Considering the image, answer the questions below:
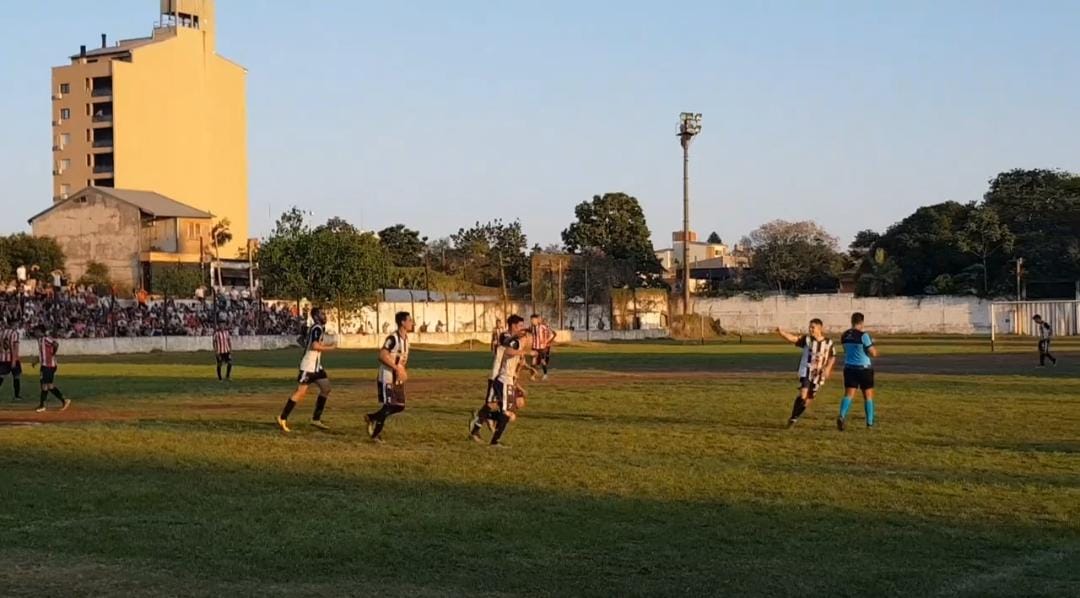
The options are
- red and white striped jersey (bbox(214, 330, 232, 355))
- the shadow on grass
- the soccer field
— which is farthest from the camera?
red and white striped jersey (bbox(214, 330, 232, 355))

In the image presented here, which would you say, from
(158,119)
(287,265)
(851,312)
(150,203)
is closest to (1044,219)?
(851,312)

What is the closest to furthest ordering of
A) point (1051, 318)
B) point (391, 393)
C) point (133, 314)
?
point (391, 393) → point (133, 314) → point (1051, 318)

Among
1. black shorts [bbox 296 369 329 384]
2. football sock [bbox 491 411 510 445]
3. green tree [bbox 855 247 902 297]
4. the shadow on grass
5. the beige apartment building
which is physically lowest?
the shadow on grass

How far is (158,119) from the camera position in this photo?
105125 mm

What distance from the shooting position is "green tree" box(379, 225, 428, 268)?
121062 millimetres

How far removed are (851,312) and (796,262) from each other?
1900cm

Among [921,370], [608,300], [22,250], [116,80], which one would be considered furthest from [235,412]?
[116,80]

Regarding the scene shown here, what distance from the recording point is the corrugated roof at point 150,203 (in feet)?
303

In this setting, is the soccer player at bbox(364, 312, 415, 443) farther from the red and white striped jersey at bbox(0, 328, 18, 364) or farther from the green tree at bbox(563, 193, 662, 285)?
the green tree at bbox(563, 193, 662, 285)

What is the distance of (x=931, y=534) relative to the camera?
10.7 meters

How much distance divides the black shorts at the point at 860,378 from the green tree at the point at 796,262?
90.9 metres

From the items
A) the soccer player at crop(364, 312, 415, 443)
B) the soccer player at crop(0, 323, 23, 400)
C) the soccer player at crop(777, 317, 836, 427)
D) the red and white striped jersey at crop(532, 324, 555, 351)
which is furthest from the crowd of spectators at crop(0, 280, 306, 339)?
the soccer player at crop(777, 317, 836, 427)

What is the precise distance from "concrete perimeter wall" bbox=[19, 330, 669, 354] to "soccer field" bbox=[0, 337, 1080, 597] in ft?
94.2

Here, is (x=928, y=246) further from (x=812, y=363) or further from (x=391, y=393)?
(x=391, y=393)
